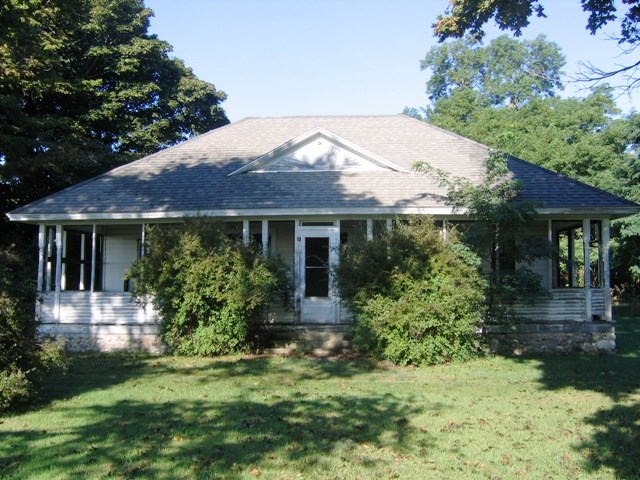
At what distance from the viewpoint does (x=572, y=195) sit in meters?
14.3

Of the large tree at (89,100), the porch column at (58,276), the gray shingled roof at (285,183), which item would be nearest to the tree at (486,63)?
the large tree at (89,100)

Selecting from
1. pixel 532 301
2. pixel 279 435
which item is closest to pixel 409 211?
pixel 532 301

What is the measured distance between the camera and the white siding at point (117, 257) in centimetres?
1741

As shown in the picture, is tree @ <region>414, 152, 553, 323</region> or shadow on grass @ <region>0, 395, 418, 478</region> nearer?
shadow on grass @ <region>0, 395, 418, 478</region>

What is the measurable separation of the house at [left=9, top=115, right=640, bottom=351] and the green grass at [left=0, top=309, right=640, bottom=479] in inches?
118

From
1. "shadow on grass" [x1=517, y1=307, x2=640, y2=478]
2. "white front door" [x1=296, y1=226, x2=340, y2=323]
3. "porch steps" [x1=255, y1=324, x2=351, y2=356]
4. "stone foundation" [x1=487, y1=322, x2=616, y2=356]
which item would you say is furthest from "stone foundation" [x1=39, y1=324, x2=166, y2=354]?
"shadow on grass" [x1=517, y1=307, x2=640, y2=478]

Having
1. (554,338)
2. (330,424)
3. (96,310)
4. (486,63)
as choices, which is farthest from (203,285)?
(486,63)

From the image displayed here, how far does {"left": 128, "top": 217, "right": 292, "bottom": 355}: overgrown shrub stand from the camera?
11992mm

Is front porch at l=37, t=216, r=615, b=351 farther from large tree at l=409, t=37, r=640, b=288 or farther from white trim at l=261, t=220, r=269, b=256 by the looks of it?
large tree at l=409, t=37, r=640, b=288

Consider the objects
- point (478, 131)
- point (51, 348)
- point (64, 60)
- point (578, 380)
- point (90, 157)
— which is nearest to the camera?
point (51, 348)

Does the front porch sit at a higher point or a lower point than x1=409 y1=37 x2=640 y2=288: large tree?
lower

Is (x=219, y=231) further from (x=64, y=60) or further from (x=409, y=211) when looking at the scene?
(x=64, y=60)

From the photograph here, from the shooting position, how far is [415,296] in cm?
1132

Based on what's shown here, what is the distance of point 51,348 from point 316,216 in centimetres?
777
